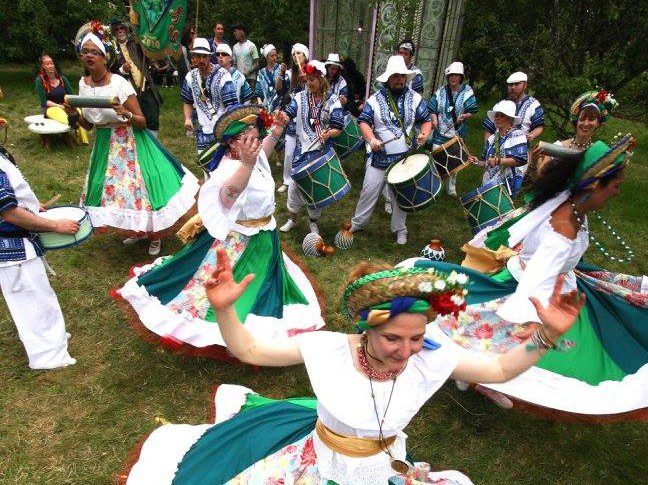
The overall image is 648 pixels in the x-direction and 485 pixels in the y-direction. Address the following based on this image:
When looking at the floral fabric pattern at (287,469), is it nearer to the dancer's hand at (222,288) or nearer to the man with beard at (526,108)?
the dancer's hand at (222,288)

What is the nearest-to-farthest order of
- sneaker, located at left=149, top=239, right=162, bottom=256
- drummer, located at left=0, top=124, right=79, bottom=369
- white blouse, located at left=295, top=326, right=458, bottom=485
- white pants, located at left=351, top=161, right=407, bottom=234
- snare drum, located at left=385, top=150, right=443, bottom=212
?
white blouse, located at left=295, top=326, right=458, bottom=485 < drummer, located at left=0, top=124, right=79, bottom=369 < snare drum, located at left=385, top=150, right=443, bottom=212 < sneaker, located at left=149, top=239, right=162, bottom=256 < white pants, located at left=351, top=161, right=407, bottom=234

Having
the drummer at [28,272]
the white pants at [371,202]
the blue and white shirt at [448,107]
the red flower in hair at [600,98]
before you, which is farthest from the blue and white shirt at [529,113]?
the drummer at [28,272]

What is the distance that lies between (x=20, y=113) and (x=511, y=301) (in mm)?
11412

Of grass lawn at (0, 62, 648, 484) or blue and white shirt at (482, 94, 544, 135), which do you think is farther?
blue and white shirt at (482, 94, 544, 135)

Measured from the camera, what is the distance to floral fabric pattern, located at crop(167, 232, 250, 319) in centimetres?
393

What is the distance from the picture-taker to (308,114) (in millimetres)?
6605

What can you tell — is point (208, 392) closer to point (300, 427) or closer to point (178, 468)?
Answer: point (178, 468)

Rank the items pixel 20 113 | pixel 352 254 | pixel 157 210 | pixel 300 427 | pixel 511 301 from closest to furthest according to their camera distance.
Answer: pixel 300 427 < pixel 511 301 < pixel 157 210 < pixel 352 254 < pixel 20 113

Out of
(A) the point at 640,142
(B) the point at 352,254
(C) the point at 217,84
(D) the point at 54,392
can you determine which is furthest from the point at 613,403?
(A) the point at 640,142

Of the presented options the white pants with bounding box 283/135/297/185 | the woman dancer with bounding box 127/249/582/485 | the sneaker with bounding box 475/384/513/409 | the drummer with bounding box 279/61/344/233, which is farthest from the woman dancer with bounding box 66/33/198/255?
the sneaker with bounding box 475/384/513/409

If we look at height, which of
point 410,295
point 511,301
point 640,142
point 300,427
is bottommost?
point 640,142

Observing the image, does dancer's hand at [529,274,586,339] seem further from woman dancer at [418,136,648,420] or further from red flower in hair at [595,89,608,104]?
red flower in hair at [595,89,608,104]

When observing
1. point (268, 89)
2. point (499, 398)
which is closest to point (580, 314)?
point (499, 398)

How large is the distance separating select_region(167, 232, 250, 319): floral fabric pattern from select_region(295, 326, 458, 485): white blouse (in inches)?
70.7
